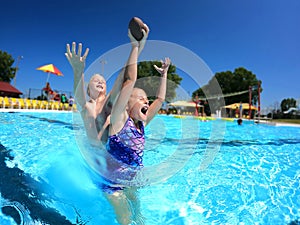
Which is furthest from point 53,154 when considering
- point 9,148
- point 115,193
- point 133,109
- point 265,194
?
point 265,194

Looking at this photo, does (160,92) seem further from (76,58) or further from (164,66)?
(76,58)

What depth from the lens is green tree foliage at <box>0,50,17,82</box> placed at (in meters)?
37.1

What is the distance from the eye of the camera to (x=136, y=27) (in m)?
1.61

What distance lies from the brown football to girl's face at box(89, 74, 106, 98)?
2.44 feet

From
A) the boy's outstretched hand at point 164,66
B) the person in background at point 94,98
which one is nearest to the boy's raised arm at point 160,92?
the boy's outstretched hand at point 164,66

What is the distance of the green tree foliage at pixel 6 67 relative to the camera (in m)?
37.1

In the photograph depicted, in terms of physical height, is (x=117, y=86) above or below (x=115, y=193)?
above

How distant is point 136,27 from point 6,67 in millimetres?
44117

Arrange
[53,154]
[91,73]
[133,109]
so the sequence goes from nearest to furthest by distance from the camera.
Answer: [133,109] < [91,73] < [53,154]

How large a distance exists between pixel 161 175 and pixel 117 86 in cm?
114

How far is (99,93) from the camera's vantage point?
90.2 inches

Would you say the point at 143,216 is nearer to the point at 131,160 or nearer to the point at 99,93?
the point at 131,160

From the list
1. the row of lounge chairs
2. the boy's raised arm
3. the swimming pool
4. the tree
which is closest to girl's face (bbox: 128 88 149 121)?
the boy's raised arm

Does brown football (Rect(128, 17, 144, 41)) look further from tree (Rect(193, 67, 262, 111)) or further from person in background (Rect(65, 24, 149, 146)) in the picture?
tree (Rect(193, 67, 262, 111))
